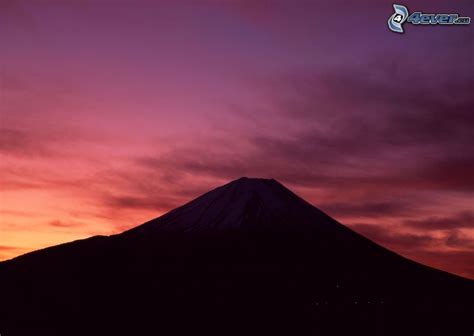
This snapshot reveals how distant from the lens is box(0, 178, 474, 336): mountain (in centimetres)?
11012

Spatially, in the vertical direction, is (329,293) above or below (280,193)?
below

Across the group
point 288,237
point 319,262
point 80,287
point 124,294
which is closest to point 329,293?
point 319,262

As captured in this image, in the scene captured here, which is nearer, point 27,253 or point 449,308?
point 449,308

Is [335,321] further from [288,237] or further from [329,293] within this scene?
[288,237]

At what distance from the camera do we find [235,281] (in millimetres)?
137250

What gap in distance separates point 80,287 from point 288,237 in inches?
2249

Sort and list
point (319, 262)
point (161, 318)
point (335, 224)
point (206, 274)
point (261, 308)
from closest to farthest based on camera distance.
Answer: point (161, 318) < point (261, 308) < point (206, 274) < point (319, 262) < point (335, 224)

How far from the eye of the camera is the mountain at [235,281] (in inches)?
4336

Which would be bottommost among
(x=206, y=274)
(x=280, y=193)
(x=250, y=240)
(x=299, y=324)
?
(x=299, y=324)

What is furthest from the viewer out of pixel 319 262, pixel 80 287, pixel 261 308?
pixel 319 262

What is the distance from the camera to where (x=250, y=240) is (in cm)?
16388

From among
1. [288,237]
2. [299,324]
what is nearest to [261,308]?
[299,324]

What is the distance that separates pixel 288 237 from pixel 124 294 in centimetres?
5476

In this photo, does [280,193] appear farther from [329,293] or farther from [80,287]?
[80,287]
